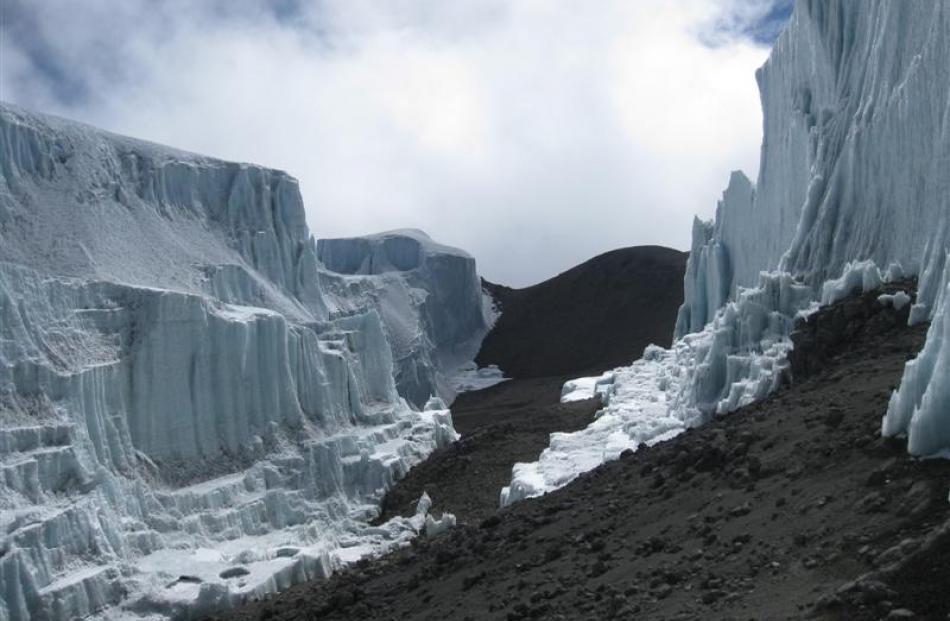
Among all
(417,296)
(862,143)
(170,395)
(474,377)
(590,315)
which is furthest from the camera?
(590,315)

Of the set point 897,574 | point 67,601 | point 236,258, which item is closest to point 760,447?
point 897,574

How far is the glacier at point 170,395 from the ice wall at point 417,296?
44.1 ft

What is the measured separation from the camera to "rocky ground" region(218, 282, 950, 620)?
775 cm

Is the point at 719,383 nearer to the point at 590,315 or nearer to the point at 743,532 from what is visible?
the point at 743,532

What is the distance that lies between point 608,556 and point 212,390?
54.0 ft

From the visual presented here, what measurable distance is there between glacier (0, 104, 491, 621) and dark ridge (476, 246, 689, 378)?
32.9 meters

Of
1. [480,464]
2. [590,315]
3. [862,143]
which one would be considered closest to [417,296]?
[590,315]

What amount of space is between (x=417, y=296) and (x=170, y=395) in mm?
35995

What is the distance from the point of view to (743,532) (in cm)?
962

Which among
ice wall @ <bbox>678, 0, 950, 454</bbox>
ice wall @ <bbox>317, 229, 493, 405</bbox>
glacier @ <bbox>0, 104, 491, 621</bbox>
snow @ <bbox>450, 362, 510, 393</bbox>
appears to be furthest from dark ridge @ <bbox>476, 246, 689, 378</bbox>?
ice wall @ <bbox>678, 0, 950, 454</bbox>

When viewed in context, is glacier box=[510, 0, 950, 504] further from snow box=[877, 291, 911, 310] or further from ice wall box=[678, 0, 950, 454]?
snow box=[877, 291, 911, 310]

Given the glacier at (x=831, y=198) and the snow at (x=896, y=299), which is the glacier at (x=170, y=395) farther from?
the snow at (x=896, y=299)

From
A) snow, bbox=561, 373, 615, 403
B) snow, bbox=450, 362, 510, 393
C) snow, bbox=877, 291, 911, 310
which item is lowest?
snow, bbox=561, 373, 615, 403

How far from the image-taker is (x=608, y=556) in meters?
11.0
